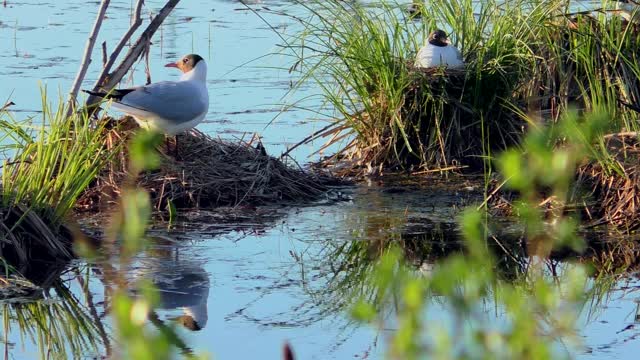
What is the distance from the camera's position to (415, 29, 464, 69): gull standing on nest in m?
8.03

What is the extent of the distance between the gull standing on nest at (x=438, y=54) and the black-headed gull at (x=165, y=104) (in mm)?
1335

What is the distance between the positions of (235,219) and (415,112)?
1.64 m

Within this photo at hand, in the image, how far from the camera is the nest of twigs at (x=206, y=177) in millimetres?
7184

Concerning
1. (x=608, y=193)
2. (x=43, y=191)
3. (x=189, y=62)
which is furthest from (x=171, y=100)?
(x=608, y=193)

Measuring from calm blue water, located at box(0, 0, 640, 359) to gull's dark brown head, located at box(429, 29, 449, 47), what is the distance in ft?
3.28

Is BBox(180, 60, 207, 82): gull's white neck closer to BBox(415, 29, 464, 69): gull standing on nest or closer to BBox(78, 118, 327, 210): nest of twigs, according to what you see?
BBox(78, 118, 327, 210): nest of twigs

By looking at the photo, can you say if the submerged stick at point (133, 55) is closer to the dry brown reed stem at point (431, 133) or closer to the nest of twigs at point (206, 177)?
the nest of twigs at point (206, 177)

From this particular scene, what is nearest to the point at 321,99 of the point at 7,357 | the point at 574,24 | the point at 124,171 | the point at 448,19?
the point at 448,19

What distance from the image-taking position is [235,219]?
7031 mm

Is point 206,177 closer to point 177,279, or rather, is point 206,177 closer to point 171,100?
point 171,100

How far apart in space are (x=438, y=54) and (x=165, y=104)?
1648mm

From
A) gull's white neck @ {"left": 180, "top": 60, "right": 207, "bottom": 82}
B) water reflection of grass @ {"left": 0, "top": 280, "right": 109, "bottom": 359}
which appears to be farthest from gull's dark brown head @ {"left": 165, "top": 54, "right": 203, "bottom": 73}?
water reflection of grass @ {"left": 0, "top": 280, "right": 109, "bottom": 359}

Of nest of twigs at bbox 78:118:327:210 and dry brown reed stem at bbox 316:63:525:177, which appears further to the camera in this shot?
dry brown reed stem at bbox 316:63:525:177

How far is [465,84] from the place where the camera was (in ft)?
26.9
